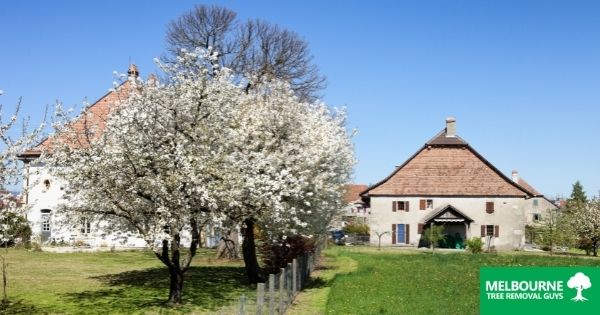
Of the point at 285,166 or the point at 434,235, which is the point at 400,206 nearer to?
the point at 434,235

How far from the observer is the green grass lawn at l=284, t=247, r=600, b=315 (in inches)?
782

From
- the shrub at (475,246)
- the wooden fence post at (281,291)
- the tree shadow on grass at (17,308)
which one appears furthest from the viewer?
the shrub at (475,246)

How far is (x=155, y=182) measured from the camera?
17.9 m

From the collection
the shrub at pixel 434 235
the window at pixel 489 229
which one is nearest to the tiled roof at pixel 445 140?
the window at pixel 489 229

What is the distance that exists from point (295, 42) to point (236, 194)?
23061mm

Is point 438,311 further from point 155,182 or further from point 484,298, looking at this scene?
point 155,182

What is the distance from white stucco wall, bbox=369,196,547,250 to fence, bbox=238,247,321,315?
35361 mm

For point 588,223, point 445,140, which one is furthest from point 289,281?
point 445,140

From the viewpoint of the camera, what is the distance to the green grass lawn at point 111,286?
770 inches

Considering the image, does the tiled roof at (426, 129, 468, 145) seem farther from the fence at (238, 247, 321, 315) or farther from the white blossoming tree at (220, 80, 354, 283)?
the fence at (238, 247, 321, 315)

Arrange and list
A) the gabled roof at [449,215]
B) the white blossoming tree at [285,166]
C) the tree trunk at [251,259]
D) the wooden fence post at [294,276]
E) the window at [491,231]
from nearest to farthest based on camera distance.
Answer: the white blossoming tree at [285,166] → the wooden fence post at [294,276] → the tree trunk at [251,259] → the gabled roof at [449,215] → the window at [491,231]

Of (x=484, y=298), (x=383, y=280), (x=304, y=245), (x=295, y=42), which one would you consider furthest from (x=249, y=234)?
(x=295, y=42)

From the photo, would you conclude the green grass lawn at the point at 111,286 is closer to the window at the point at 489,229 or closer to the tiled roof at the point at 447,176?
the tiled roof at the point at 447,176

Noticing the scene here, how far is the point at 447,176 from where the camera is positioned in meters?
59.6
